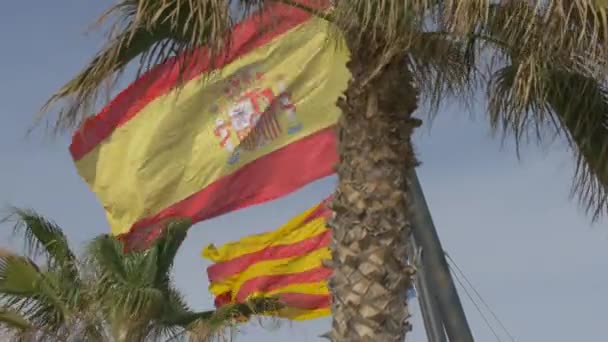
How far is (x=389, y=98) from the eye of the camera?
6.64m

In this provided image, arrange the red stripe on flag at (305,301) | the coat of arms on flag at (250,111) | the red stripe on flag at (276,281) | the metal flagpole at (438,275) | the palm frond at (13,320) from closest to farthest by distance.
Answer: the metal flagpole at (438,275)
the coat of arms on flag at (250,111)
the palm frond at (13,320)
the red stripe on flag at (305,301)
the red stripe on flag at (276,281)

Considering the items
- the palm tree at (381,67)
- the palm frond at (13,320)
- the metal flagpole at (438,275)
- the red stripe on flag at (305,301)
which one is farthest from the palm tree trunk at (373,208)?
the red stripe on flag at (305,301)

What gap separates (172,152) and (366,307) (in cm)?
709

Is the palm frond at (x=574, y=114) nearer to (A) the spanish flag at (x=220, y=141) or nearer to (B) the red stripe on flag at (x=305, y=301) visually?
(A) the spanish flag at (x=220, y=141)

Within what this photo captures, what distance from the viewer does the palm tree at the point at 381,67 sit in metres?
6.27

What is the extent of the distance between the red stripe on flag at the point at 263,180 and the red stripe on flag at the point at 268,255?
8.05ft

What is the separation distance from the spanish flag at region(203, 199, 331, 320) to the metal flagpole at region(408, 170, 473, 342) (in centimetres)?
447

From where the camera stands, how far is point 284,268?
51.4 ft

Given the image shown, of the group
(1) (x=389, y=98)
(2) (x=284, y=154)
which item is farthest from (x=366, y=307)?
(2) (x=284, y=154)

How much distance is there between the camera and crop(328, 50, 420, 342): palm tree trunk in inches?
249

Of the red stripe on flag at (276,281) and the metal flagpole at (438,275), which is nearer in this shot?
the metal flagpole at (438,275)

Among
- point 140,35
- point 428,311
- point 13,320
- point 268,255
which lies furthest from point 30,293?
point 140,35

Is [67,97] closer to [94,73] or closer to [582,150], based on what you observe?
[94,73]

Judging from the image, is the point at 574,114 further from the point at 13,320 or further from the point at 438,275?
the point at 13,320
